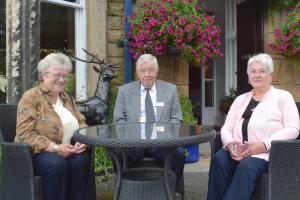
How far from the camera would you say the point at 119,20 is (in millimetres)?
5984

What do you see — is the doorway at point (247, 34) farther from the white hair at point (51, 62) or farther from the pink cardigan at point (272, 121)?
the white hair at point (51, 62)

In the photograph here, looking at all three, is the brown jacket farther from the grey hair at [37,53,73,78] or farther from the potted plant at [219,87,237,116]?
the potted plant at [219,87,237,116]

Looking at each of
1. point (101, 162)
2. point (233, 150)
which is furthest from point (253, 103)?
point (101, 162)

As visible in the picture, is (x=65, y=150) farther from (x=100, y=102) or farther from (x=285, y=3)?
(x=285, y=3)

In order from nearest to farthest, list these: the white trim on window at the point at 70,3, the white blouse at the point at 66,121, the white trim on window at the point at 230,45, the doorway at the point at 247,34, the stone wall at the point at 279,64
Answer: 1. the white blouse at the point at 66,121
2. the white trim on window at the point at 70,3
3. the stone wall at the point at 279,64
4. the doorway at the point at 247,34
5. the white trim on window at the point at 230,45

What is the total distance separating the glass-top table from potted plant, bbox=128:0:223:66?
6.22 ft

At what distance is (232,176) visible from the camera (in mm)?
3434

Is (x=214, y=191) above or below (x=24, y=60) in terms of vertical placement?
below

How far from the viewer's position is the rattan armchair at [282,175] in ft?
10.3

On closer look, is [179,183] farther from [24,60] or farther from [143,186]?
[24,60]

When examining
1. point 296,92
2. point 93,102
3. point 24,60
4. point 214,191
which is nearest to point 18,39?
point 24,60

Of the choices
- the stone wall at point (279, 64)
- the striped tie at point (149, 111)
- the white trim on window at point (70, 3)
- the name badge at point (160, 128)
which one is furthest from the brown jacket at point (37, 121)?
the stone wall at point (279, 64)

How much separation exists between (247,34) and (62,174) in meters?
4.28

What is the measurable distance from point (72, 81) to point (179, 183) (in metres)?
2.35
